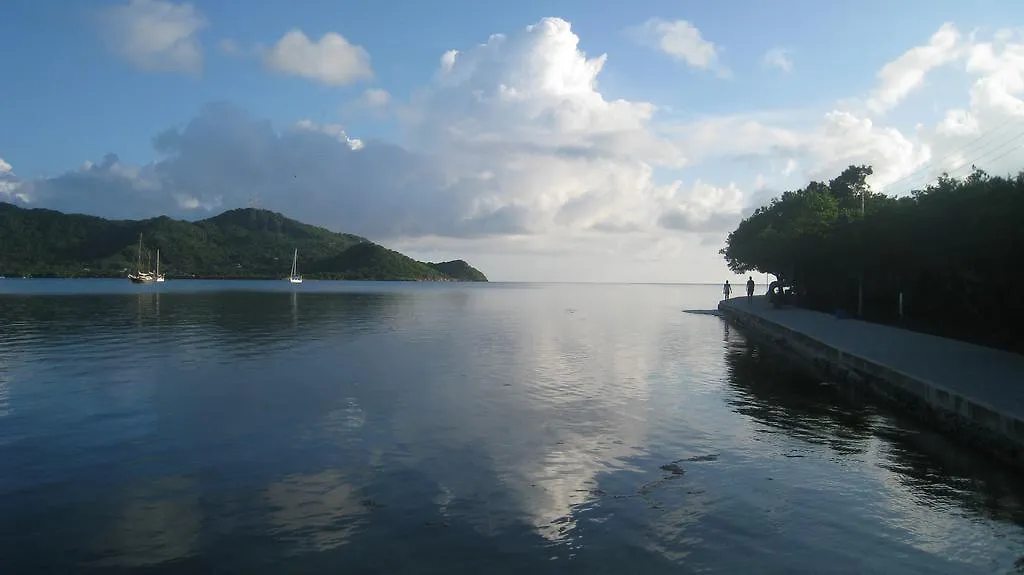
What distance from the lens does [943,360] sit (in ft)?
67.3

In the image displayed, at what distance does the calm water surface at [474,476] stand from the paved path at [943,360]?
1462 millimetres

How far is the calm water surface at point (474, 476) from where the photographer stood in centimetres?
834

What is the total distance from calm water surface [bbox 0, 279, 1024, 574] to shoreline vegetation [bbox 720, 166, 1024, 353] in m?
7.42

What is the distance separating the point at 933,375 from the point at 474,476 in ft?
42.4

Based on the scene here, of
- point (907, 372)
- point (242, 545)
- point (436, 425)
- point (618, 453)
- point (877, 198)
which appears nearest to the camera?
point (242, 545)

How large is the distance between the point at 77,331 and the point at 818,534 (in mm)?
39014

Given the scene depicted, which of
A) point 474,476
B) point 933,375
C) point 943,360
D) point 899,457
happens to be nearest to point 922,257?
point 943,360

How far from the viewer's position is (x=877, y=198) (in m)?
65.6

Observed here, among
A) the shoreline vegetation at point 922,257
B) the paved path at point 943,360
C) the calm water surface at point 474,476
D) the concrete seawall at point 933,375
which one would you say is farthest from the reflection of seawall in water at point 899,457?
the shoreline vegetation at point 922,257

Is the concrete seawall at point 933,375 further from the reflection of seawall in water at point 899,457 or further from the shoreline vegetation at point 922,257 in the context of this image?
the shoreline vegetation at point 922,257

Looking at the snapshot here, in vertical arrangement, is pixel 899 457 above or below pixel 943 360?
below

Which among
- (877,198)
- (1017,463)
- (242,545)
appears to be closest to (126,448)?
(242,545)

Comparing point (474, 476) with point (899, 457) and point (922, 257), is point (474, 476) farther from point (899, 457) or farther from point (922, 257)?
point (922, 257)

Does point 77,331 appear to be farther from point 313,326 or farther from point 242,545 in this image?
point 242,545
